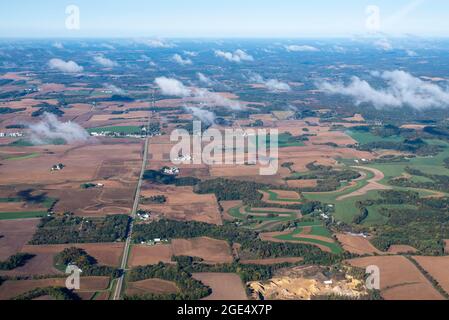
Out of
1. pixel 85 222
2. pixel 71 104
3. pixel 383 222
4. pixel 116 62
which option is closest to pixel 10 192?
pixel 85 222

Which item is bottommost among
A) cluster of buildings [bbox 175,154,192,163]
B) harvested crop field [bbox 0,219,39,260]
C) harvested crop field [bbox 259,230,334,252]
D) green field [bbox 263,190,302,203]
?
harvested crop field [bbox 0,219,39,260]

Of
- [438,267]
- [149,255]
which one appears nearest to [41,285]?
[149,255]

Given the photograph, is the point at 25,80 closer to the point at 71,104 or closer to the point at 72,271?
the point at 71,104

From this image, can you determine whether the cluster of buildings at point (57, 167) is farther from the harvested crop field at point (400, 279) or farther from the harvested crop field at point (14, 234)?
the harvested crop field at point (400, 279)

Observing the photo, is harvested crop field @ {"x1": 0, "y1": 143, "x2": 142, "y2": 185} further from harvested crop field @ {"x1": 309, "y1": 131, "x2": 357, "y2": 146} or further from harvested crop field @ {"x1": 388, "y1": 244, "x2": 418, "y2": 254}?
harvested crop field @ {"x1": 388, "y1": 244, "x2": 418, "y2": 254}

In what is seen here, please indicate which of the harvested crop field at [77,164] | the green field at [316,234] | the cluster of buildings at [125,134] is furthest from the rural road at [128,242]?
the cluster of buildings at [125,134]

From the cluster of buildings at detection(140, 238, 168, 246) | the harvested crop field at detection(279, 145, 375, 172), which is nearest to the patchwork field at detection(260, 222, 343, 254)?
the cluster of buildings at detection(140, 238, 168, 246)
